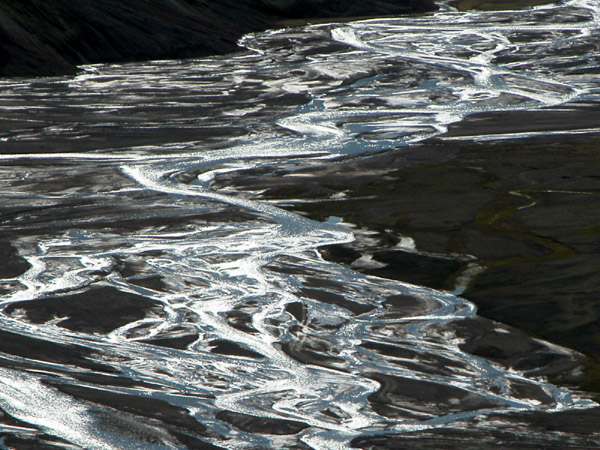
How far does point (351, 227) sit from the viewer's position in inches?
393

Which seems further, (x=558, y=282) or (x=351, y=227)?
(x=351, y=227)

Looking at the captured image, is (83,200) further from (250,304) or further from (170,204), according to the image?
(250,304)

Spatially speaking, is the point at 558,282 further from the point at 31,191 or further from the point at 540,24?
the point at 540,24

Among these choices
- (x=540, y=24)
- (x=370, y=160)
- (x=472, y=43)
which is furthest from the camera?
(x=540, y=24)

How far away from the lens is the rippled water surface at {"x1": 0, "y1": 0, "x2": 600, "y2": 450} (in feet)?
18.7

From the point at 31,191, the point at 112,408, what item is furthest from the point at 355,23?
the point at 112,408

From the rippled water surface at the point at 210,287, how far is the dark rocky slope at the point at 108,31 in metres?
1.20

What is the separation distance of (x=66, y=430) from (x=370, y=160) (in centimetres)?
797

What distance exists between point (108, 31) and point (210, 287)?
1382 centimetres

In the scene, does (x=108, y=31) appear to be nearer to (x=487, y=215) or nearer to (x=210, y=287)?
(x=487, y=215)

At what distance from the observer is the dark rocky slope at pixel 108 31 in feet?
61.5

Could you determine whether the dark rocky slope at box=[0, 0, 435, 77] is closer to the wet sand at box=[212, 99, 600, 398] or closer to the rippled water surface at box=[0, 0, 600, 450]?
the rippled water surface at box=[0, 0, 600, 450]

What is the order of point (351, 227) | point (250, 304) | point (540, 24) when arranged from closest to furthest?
point (250, 304) → point (351, 227) → point (540, 24)

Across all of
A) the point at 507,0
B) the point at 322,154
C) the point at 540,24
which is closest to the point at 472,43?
the point at 540,24
